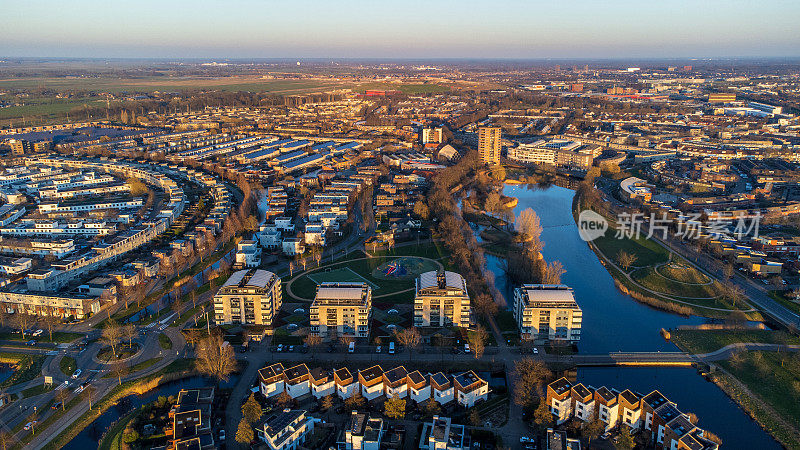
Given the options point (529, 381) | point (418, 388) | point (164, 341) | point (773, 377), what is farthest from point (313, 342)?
point (773, 377)

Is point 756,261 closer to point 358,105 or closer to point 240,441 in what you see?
point 240,441

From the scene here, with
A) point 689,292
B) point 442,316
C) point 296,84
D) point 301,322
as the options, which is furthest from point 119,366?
point 296,84

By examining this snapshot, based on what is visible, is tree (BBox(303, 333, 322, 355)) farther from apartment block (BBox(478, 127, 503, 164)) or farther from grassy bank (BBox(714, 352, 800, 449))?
apartment block (BBox(478, 127, 503, 164))

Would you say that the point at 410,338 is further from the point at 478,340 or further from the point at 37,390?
the point at 37,390

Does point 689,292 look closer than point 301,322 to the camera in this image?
No

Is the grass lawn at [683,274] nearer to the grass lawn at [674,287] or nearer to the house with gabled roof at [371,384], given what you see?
the grass lawn at [674,287]
